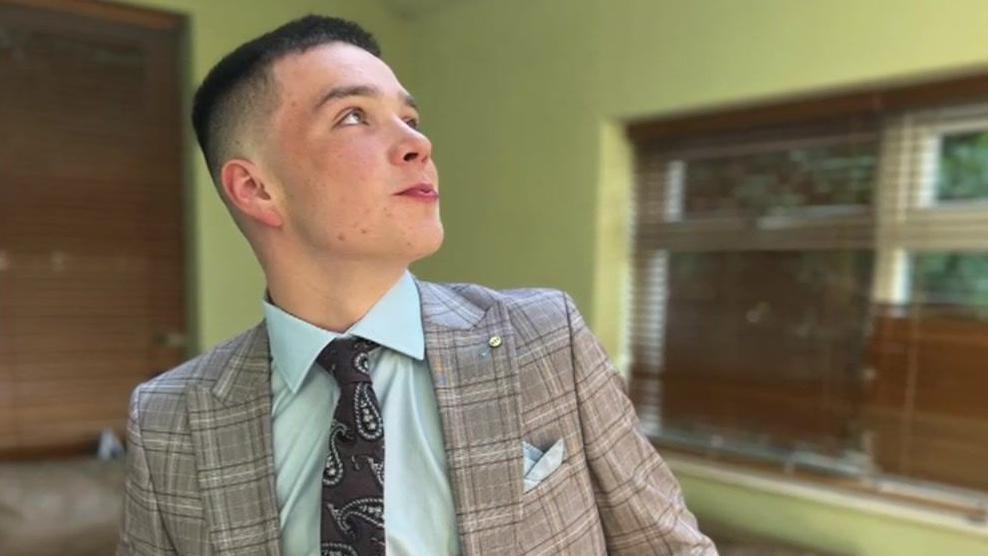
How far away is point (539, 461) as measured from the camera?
759 mm

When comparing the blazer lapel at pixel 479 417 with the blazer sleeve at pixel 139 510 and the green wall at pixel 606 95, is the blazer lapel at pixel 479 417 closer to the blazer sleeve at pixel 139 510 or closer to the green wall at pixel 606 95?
the blazer sleeve at pixel 139 510

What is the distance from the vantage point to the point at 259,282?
2.29m

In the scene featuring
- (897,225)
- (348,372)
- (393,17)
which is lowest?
(348,372)

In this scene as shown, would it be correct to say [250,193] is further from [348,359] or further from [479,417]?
[479,417]

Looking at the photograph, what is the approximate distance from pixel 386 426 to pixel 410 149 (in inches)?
12.1

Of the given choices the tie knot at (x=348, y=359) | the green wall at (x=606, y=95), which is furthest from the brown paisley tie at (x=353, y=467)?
the green wall at (x=606, y=95)

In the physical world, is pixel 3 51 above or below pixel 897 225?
above

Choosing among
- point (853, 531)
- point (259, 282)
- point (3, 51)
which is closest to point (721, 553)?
point (853, 531)

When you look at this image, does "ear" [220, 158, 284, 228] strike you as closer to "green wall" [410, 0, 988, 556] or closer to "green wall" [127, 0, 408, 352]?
"green wall" [410, 0, 988, 556]

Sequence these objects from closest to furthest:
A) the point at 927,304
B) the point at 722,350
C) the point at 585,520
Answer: the point at 585,520, the point at 927,304, the point at 722,350

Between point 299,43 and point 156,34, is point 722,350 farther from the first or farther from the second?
point 156,34

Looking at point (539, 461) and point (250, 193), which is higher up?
point (250, 193)

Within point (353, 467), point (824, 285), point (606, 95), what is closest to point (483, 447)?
point (353, 467)

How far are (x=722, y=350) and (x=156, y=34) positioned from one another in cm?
190
